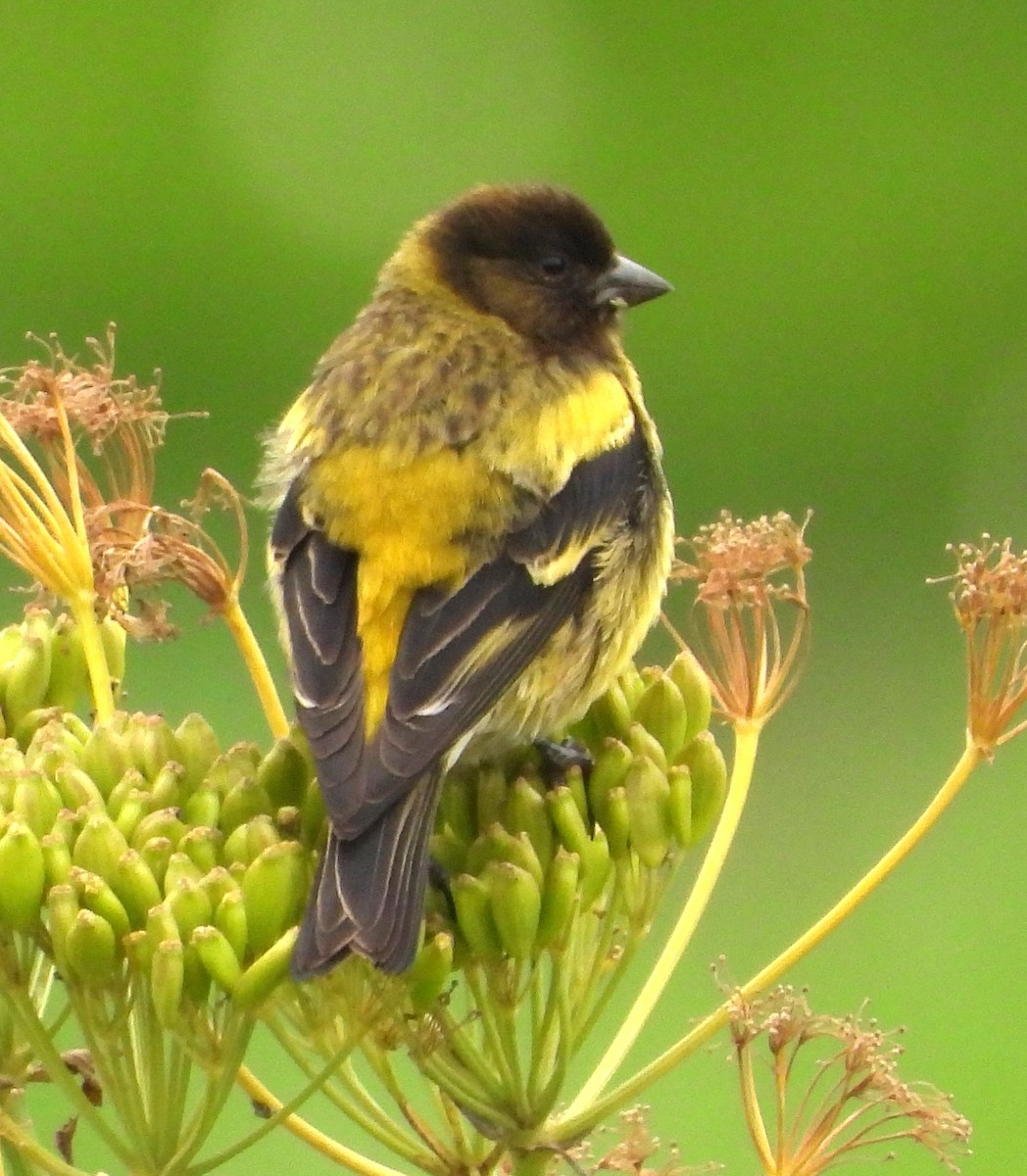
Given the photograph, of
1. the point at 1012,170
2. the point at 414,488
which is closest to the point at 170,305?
the point at 1012,170

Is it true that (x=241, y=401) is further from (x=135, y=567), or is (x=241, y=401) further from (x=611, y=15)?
(x=135, y=567)

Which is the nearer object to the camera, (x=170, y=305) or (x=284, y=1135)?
(x=284, y=1135)

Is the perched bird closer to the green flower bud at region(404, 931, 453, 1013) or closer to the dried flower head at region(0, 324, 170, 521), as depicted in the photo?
the green flower bud at region(404, 931, 453, 1013)

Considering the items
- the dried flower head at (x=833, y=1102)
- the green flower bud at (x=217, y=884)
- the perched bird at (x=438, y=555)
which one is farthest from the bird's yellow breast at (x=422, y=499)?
the dried flower head at (x=833, y=1102)

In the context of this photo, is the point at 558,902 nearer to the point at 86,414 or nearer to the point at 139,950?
the point at 139,950

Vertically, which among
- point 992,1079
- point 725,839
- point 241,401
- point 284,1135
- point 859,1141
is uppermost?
point 725,839

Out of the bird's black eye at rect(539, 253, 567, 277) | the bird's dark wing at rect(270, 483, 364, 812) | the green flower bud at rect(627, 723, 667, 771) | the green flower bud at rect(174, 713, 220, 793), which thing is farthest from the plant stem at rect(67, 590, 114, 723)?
the bird's black eye at rect(539, 253, 567, 277)
